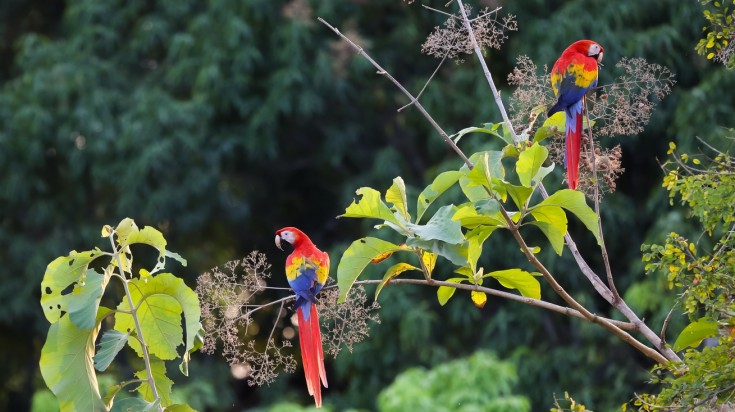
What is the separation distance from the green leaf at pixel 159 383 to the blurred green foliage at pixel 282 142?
3.33 metres

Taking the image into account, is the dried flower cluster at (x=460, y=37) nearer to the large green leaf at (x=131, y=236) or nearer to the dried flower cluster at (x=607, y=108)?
the dried flower cluster at (x=607, y=108)

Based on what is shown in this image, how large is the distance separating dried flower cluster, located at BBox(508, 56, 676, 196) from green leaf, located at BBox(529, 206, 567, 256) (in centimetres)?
13

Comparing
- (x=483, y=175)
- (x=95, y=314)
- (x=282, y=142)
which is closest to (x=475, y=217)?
(x=483, y=175)

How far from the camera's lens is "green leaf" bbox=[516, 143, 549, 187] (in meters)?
1.58

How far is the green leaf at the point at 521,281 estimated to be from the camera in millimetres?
1666

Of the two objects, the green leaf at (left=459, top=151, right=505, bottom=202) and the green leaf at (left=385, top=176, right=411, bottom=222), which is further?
the green leaf at (left=385, top=176, right=411, bottom=222)

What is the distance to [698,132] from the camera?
461cm

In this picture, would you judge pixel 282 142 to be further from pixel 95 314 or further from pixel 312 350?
pixel 95 314

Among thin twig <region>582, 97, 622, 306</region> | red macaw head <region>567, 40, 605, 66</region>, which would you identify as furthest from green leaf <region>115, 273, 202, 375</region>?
red macaw head <region>567, 40, 605, 66</region>

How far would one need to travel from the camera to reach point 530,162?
1.59 metres

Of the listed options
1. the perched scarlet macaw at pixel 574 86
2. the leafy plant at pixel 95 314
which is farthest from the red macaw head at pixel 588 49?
the leafy plant at pixel 95 314

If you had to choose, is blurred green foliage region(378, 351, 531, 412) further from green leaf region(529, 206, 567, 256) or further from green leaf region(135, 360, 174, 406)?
green leaf region(529, 206, 567, 256)

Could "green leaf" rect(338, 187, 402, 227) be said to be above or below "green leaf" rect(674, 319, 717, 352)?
above

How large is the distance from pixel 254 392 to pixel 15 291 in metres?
1.53
